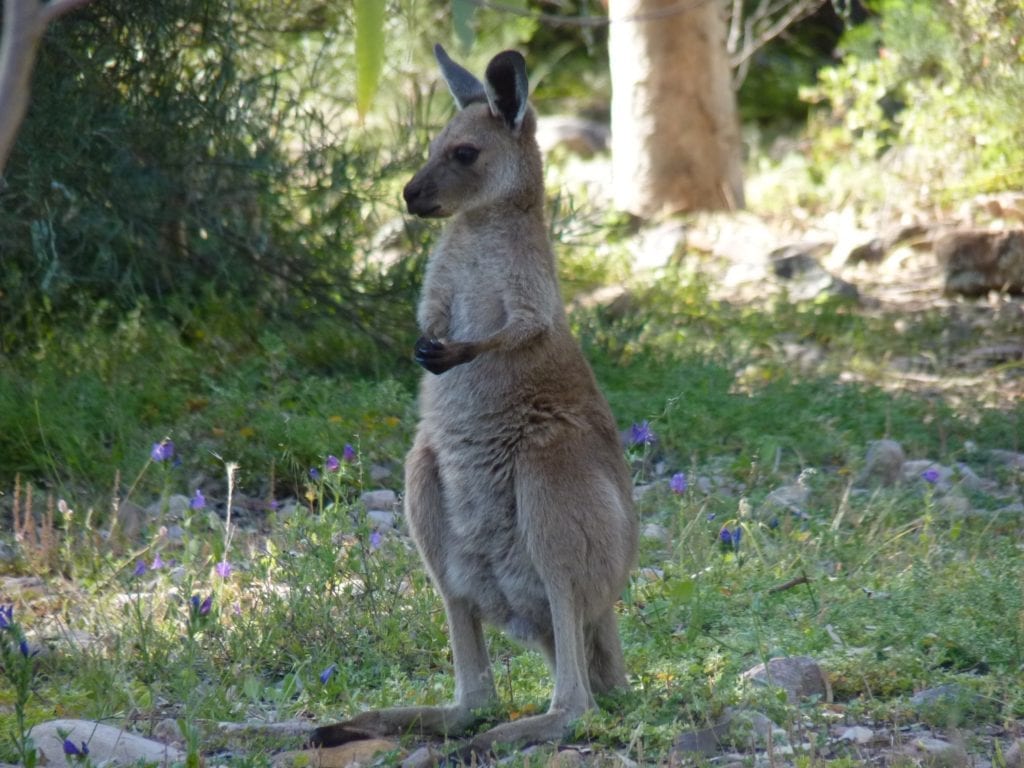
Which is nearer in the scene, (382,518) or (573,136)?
(382,518)

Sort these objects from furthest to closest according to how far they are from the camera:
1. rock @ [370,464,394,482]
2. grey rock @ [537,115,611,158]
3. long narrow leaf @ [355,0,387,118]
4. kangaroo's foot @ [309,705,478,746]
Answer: grey rock @ [537,115,611,158] < rock @ [370,464,394,482] < kangaroo's foot @ [309,705,478,746] < long narrow leaf @ [355,0,387,118]

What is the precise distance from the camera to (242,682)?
13.8 feet

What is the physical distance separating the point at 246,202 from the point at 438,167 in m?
3.17

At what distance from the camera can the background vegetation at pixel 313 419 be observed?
420 centimetres

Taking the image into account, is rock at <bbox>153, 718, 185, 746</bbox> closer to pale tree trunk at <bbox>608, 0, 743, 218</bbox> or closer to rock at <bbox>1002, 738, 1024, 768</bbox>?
rock at <bbox>1002, 738, 1024, 768</bbox>

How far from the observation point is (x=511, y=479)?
12.6ft

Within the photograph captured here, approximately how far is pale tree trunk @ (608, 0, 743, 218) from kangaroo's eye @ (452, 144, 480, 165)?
299 inches

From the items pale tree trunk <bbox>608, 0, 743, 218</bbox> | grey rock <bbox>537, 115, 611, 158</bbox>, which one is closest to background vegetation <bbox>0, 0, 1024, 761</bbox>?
pale tree trunk <bbox>608, 0, 743, 218</bbox>

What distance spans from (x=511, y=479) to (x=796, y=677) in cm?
95

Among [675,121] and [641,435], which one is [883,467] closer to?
[641,435]

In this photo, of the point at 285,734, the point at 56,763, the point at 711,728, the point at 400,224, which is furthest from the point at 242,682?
the point at 400,224

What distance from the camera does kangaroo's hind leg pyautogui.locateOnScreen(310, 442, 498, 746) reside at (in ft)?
12.3

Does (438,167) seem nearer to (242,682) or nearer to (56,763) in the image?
(242,682)

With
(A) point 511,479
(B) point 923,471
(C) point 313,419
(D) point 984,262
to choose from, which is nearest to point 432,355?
(A) point 511,479
